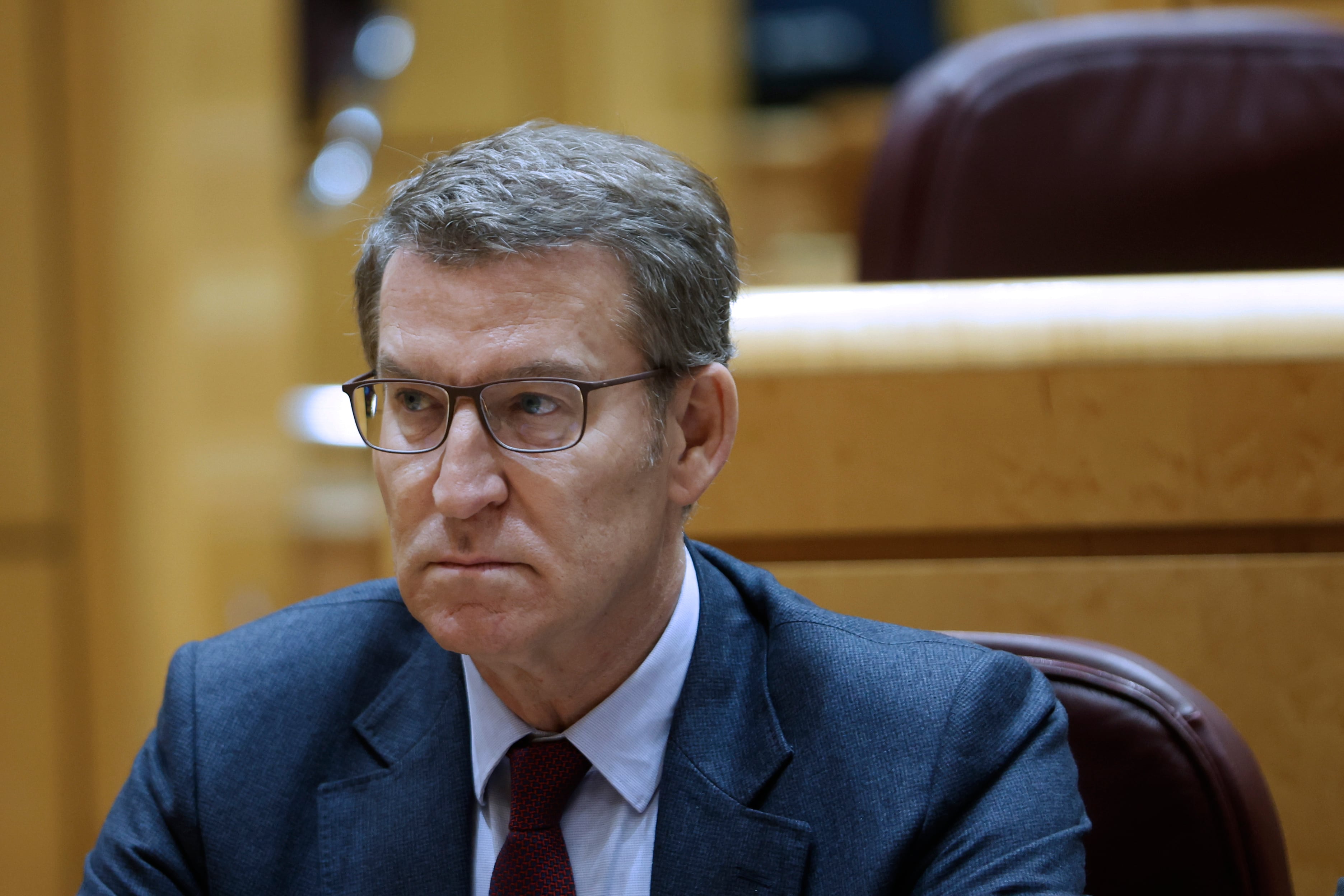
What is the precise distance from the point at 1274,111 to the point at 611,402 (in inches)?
43.2

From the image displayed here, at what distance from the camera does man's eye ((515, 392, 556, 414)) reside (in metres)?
0.91

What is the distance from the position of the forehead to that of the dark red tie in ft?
0.92

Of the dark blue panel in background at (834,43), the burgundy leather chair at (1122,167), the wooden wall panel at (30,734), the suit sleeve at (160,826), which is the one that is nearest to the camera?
the suit sleeve at (160,826)

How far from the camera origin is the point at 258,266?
2762mm

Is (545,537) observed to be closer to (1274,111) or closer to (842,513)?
(842,513)

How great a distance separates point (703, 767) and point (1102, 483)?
0.53 metres

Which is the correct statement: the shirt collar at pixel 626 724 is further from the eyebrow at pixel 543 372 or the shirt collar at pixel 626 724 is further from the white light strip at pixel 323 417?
the white light strip at pixel 323 417

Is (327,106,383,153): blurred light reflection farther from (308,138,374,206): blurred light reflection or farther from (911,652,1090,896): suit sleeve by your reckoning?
(911,652,1090,896): suit sleeve

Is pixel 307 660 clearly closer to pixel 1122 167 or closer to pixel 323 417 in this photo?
pixel 1122 167

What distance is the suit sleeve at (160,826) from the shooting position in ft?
3.21

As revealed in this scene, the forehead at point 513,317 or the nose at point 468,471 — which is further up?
the forehead at point 513,317

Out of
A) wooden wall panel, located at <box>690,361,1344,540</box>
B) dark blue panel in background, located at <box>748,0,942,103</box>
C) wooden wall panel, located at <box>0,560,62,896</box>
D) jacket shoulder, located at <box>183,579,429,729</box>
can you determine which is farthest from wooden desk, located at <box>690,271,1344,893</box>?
dark blue panel in background, located at <box>748,0,942,103</box>

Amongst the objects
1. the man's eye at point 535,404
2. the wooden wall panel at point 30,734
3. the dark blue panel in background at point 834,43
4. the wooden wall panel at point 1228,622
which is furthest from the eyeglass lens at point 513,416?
the dark blue panel in background at point 834,43

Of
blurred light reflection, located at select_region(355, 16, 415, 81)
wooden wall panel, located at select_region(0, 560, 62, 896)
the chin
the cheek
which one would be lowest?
wooden wall panel, located at select_region(0, 560, 62, 896)
